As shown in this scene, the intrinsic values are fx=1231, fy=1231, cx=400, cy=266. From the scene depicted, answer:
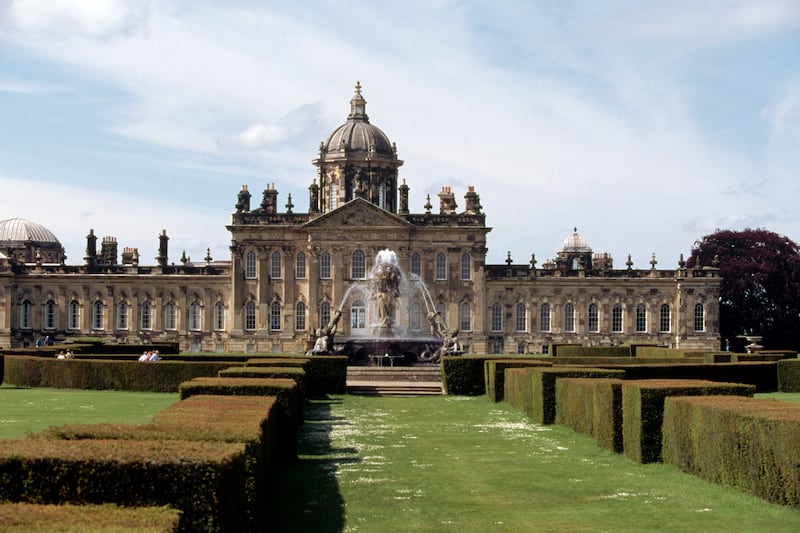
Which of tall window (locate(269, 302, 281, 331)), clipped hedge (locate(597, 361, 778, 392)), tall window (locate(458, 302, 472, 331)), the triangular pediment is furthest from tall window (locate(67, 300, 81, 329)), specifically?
clipped hedge (locate(597, 361, 778, 392))

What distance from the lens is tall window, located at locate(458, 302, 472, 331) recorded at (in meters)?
73.4

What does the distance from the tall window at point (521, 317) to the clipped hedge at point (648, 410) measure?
2175 inches

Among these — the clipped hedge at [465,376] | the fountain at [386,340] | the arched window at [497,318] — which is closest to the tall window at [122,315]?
the arched window at [497,318]

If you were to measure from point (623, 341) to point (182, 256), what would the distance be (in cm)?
2841

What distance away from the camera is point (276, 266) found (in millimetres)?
73312

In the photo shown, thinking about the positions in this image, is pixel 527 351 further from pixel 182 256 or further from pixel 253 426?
pixel 253 426

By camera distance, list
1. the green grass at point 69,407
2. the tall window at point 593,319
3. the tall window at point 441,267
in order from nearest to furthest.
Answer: the green grass at point 69,407, the tall window at point 441,267, the tall window at point 593,319

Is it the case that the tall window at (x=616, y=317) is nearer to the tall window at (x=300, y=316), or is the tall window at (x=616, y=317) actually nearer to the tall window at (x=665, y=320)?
the tall window at (x=665, y=320)

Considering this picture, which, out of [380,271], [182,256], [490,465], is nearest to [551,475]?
[490,465]

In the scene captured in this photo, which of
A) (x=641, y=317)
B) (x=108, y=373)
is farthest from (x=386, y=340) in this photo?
(x=641, y=317)

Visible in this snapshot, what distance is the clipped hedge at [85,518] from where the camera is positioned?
26.6ft

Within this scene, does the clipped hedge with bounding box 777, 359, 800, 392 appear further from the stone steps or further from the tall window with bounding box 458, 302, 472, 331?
the tall window with bounding box 458, 302, 472, 331

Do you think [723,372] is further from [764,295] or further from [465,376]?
[764,295]

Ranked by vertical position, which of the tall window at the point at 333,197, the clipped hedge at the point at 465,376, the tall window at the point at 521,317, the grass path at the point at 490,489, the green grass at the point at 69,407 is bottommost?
the grass path at the point at 490,489
